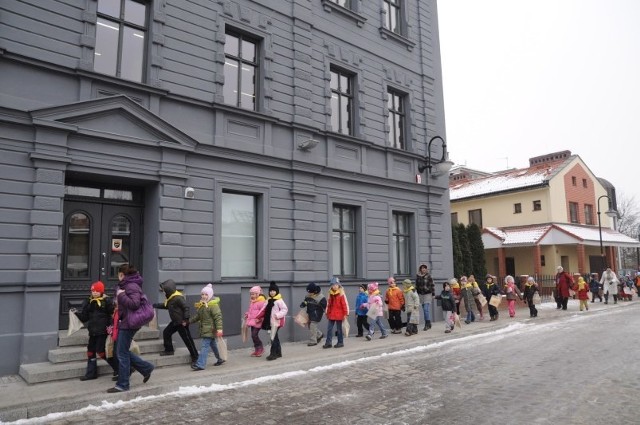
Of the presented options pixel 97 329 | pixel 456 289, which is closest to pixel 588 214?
pixel 456 289

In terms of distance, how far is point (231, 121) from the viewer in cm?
1125

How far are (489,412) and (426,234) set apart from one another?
1042 cm

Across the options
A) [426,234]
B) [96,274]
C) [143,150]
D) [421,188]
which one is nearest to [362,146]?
[421,188]

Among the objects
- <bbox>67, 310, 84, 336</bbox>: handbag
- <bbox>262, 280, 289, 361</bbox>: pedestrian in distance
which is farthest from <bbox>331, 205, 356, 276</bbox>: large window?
<bbox>67, 310, 84, 336</bbox>: handbag

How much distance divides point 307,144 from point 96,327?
22.4 ft

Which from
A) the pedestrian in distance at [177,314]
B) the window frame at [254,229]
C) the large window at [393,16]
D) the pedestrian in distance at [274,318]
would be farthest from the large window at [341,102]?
the pedestrian in distance at [177,314]

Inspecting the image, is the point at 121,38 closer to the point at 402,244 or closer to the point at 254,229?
the point at 254,229

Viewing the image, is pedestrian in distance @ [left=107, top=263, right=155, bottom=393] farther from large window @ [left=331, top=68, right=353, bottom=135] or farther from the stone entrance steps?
large window @ [left=331, top=68, right=353, bottom=135]

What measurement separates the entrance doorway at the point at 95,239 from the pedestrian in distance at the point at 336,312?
4405 mm

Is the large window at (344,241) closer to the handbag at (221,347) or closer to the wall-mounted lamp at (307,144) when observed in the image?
the wall-mounted lamp at (307,144)

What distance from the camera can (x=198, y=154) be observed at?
10.5 metres

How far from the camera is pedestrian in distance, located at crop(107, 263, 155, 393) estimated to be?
22.7 feet

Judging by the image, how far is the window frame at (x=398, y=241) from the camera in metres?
15.3

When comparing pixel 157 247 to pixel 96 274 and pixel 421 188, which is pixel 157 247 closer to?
pixel 96 274
